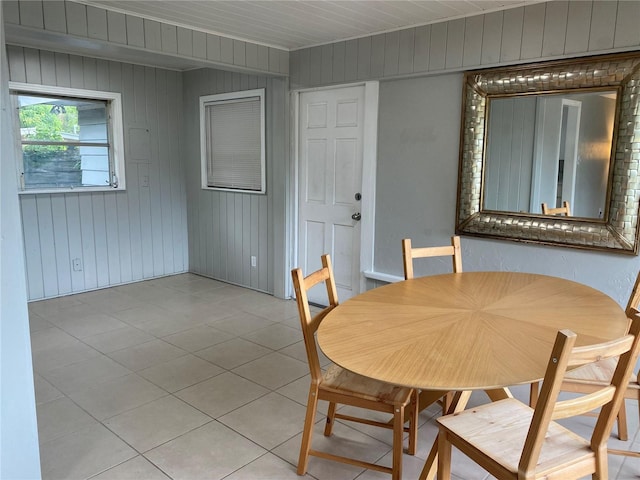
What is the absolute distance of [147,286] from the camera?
17.1 feet

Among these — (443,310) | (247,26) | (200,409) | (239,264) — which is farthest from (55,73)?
(443,310)

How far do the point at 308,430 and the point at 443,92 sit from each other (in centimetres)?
245

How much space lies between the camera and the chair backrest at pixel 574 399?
1220mm

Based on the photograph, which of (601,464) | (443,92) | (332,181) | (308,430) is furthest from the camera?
(332,181)

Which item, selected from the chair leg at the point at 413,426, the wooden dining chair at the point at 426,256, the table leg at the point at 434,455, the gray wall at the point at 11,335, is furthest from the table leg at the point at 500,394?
the gray wall at the point at 11,335

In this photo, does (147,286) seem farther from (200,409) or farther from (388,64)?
(388,64)

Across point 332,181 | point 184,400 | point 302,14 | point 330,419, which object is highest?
point 302,14

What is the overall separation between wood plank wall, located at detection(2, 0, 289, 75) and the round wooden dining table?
7.81 ft

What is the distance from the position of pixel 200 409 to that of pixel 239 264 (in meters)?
2.63

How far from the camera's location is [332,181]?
4.23 meters

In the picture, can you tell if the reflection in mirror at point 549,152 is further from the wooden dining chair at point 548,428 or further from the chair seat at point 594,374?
the wooden dining chair at point 548,428

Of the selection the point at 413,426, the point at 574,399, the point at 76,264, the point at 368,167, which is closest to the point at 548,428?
the point at 574,399

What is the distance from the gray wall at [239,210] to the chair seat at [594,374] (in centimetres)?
299

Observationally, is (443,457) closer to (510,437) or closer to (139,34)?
(510,437)
